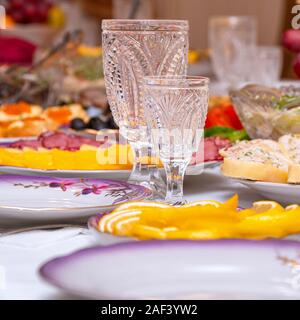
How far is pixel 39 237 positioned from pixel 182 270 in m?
0.24

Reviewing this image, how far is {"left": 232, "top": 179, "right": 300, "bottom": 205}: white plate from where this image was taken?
89 cm

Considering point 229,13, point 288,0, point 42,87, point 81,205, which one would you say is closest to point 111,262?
point 81,205

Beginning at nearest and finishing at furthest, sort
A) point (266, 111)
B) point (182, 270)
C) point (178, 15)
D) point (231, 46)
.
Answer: point (182, 270) → point (266, 111) → point (231, 46) → point (178, 15)

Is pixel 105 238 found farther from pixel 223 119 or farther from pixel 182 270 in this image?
pixel 223 119

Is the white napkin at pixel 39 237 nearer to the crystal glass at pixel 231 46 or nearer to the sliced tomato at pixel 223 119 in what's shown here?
the sliced tomato at pixel 223 119

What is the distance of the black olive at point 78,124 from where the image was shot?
138 cm

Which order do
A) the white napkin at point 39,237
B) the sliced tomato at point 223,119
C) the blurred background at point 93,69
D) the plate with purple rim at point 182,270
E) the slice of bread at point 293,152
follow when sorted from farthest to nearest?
the blurred background at point 93,69, the sliced tomato at point 223,119, the slice of bread at point 293,152, the white napkin at point 39,237, the plate with purple rim at point 182,270

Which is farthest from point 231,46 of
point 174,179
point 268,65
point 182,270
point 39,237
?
point 182,270

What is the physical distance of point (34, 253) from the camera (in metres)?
0.77

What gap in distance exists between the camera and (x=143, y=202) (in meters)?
0.78

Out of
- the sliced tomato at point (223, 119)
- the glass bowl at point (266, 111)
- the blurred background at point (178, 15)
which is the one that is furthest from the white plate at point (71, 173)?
the blurred background at point (178, 15)

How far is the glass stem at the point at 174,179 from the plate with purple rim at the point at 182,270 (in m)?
0.24

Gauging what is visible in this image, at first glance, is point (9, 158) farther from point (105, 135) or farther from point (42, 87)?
point (42, 87)
